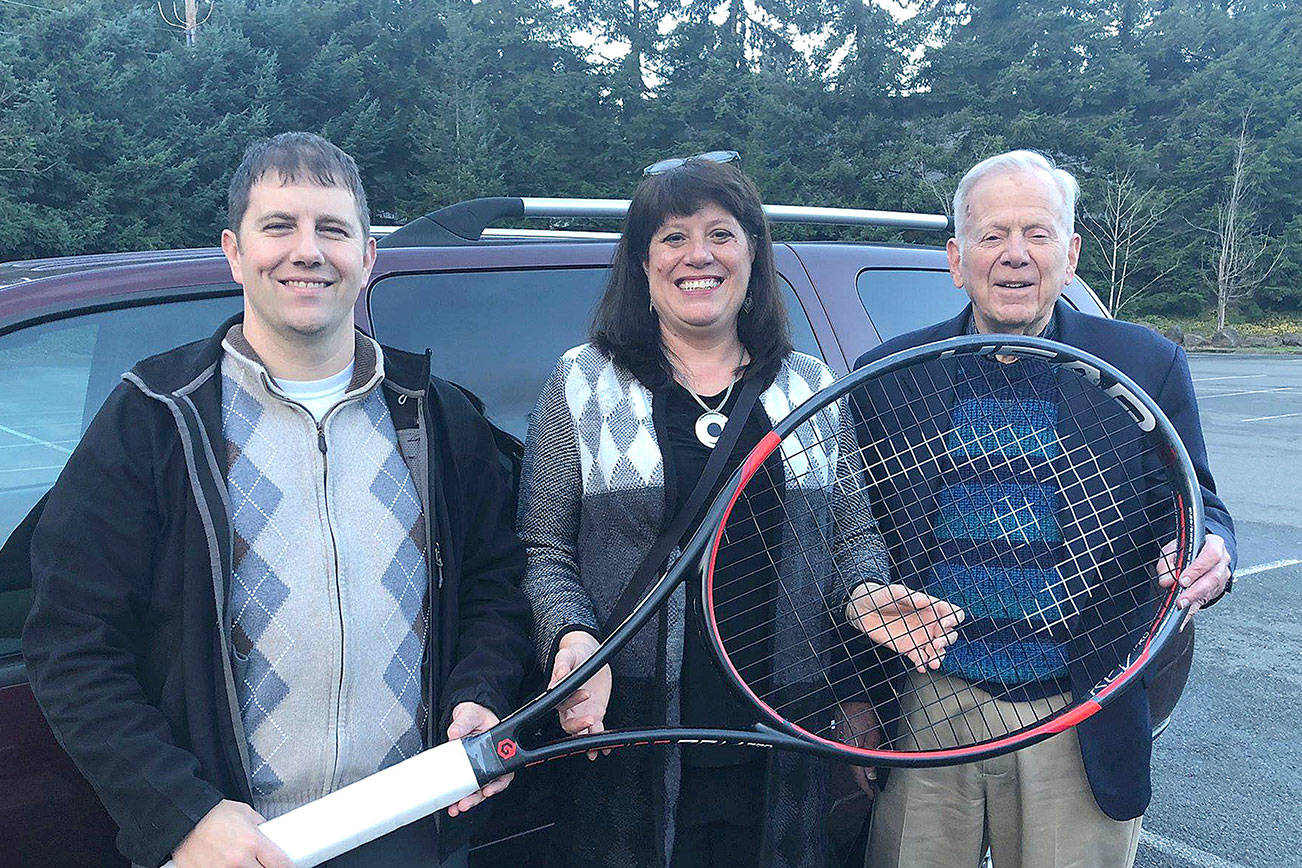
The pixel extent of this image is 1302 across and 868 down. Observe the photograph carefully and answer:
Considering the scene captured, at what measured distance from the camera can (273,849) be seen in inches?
57.9

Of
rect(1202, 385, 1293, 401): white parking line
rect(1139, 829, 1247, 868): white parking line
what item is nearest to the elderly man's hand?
rect(1139, 829, 1247, 868): white parking line

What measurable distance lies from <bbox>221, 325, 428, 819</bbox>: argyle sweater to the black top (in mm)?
557

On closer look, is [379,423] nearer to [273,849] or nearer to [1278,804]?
[273,849]

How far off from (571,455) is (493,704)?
53cm

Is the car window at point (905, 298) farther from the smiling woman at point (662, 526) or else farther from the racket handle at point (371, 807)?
the racket handle at point (371, 807)

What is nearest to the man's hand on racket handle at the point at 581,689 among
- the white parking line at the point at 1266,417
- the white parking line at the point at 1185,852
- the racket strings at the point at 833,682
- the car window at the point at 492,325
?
the racket strings at the point at 833,682

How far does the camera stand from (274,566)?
5.23 feet

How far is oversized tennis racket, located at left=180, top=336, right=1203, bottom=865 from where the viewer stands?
191 centimetres

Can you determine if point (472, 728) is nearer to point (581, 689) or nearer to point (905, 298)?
point (581, 689)

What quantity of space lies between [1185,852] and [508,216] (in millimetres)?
3282

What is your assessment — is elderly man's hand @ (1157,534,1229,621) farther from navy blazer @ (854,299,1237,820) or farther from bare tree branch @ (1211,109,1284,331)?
bare tree branch @ (1211,109,1284,331)

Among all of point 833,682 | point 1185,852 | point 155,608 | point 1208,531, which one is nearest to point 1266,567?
point 1185,852

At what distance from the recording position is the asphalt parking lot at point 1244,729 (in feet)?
11.3

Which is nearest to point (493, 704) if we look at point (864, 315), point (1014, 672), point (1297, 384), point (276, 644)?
point (276, 644)
